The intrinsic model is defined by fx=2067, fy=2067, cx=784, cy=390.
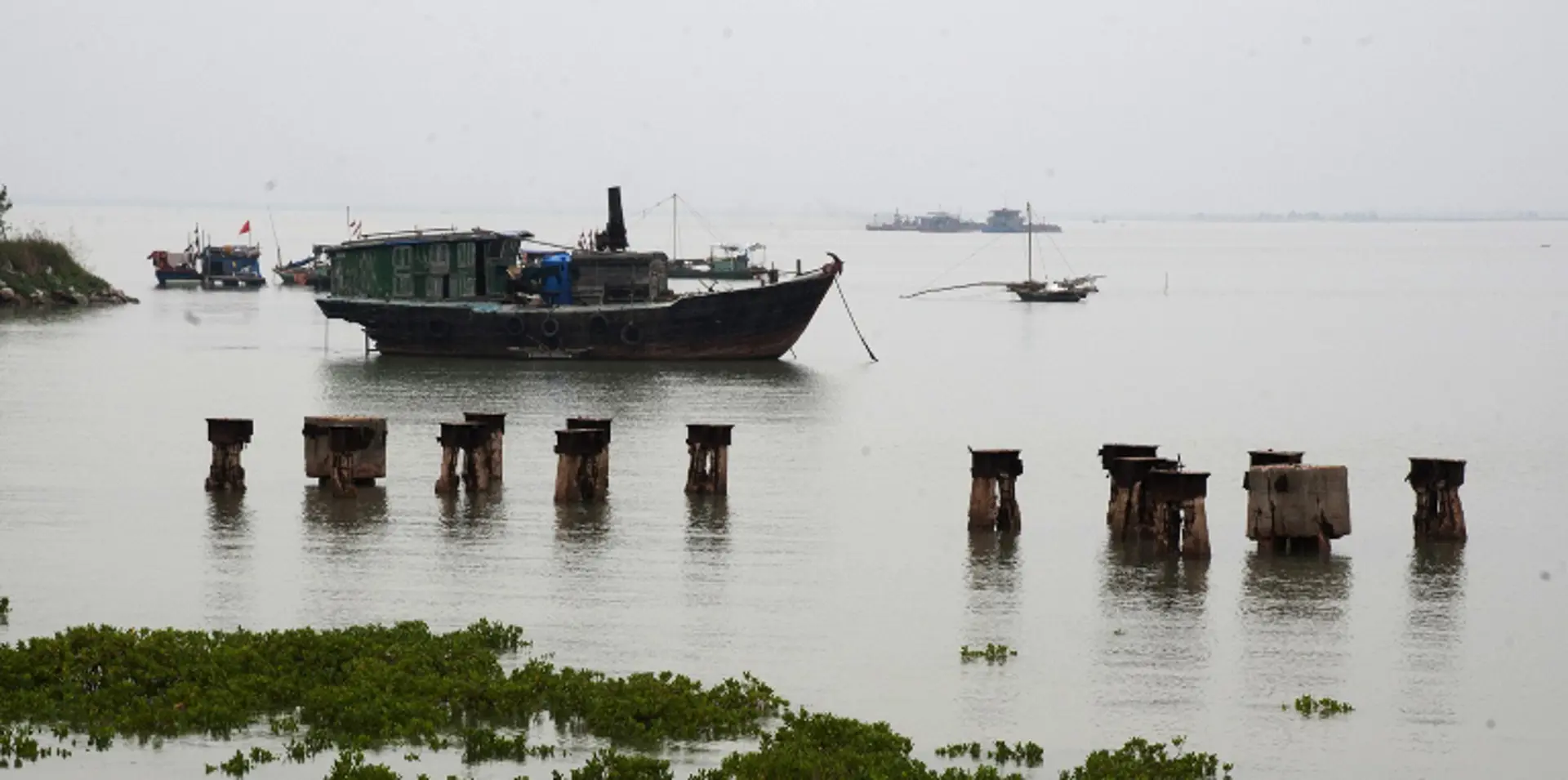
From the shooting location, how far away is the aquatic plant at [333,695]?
46.8 feet

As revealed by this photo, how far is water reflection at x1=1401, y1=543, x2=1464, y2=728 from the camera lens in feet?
53.3

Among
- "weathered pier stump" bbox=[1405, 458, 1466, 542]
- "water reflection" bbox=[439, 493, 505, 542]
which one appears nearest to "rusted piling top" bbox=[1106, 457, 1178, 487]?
"weathered pier stump" bbox=[1405, 458, 1466, 542]

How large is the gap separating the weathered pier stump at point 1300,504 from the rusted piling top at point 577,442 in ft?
26.5

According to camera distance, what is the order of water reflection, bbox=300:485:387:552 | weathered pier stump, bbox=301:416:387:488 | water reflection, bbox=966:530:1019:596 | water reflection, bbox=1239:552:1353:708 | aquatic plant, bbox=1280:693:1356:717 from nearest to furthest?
aquatic plant, bbox=1280:693:1356:717, water reflection, bbox=1239:552:1353:708, water reflection, bbox=966:530:1019:596, water reflection, bbox=300:485:387:552, weathered pier stump, bbox=301:416:387:488

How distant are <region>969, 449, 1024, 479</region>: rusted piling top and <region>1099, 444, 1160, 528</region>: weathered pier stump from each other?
3.82ft

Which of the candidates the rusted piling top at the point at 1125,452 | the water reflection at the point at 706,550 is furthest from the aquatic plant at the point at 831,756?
the rusted piling top at the point at 1125,452

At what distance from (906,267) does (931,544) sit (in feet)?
577

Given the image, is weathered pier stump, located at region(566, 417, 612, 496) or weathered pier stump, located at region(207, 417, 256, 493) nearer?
weathered pier stump, located at region(207, 417, 256, 493)

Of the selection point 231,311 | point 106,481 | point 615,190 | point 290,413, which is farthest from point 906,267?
point 106,481

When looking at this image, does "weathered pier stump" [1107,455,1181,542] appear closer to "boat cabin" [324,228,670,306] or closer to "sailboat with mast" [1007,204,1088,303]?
"boat cabin" [324,228,670,306]

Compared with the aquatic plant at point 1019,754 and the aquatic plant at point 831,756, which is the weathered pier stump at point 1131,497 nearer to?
the aquatic plant at point 1019,754

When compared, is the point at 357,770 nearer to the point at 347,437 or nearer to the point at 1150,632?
the point at 1150,632

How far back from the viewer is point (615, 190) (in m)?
60.9

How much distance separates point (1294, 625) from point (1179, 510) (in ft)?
10.1
